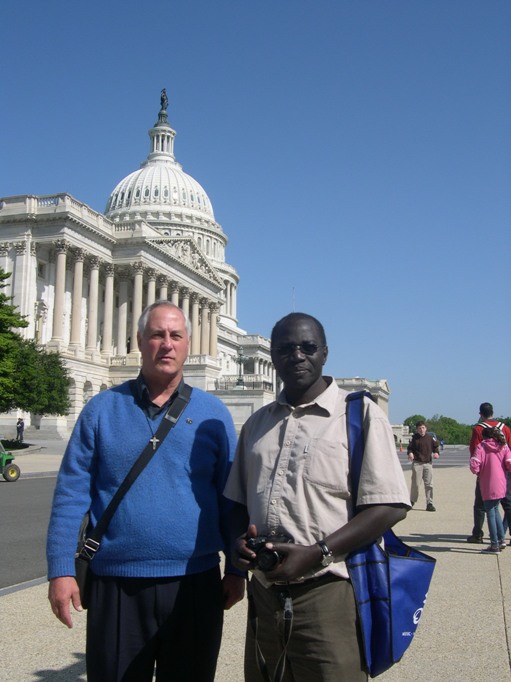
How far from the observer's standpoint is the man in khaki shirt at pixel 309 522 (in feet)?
11.2

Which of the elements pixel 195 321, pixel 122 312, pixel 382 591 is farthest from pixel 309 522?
pixel 195 321

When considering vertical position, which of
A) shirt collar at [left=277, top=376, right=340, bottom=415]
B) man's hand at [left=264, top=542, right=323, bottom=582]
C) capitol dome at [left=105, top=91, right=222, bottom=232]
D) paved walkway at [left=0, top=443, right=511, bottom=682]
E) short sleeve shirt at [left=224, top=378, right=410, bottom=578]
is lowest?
paved walkway at [left=0, top=443, right=511, bottom=682]

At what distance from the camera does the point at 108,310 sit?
71750 mm

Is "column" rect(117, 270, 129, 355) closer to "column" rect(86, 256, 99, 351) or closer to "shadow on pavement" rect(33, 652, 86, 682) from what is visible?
"column" rect(86, 256, 99, 351)

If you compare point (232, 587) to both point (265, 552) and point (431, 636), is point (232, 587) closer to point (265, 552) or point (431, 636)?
point (265, 552)

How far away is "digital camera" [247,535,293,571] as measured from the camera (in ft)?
11.0

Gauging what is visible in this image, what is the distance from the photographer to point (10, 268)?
63344mm

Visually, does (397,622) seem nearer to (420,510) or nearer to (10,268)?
(420,510)

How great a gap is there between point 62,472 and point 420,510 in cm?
1480

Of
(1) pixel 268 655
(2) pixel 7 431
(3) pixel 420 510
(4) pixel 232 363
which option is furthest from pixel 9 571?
(4) pixel 232 363

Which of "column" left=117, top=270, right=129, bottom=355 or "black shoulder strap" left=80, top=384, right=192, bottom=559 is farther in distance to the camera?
"column" left=117, top=270, right=129, bottom=355

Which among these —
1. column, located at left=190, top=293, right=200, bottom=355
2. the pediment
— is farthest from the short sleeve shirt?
column, located at left=190, top=293, right=200, bottom=355

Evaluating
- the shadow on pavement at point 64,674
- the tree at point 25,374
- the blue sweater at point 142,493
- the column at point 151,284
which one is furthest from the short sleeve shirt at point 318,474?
the column at point 151,284

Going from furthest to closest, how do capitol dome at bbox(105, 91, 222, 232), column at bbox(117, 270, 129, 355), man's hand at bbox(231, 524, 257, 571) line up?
capitol dome at bbox(105, 91, 222, 232)
column at bbox(117, 270, 129, 355)
man's hand at bbox(231, 524, 257, 571)
